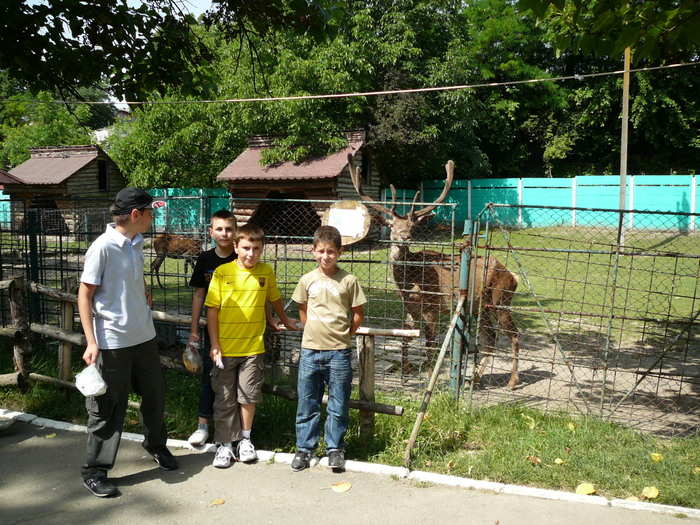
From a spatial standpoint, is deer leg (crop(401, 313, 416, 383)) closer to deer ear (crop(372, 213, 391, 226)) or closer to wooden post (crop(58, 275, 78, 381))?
deer ear (crop(372, 213, 391, 226))

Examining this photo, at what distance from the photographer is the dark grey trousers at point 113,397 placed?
370 centimetres

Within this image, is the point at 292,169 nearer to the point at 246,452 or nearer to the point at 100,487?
the point at 246,452

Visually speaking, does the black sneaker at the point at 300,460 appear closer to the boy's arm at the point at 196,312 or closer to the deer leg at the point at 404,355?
the boy's arm at the point at 196,312

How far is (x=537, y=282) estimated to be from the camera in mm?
12820

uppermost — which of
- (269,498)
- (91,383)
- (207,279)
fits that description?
(207,279)

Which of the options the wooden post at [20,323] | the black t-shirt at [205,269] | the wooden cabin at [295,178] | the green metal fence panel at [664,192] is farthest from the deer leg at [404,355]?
the green metal fence panel at [664,192]

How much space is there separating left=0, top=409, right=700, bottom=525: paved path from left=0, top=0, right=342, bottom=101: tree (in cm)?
453

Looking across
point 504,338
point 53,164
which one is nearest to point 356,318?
point 504,338

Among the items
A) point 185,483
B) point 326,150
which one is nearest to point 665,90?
point 326,150

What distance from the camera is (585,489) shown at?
12.4 ft

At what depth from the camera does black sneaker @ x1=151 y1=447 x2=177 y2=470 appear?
4070 mm

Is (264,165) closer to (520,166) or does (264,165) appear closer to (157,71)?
(157,71)

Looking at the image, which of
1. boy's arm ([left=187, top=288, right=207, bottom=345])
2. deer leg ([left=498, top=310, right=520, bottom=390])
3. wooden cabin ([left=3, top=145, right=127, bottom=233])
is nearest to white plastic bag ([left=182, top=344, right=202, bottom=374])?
boy's arm ([left=187, top=288, right=207, bottom=345])

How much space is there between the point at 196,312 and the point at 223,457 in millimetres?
1076
